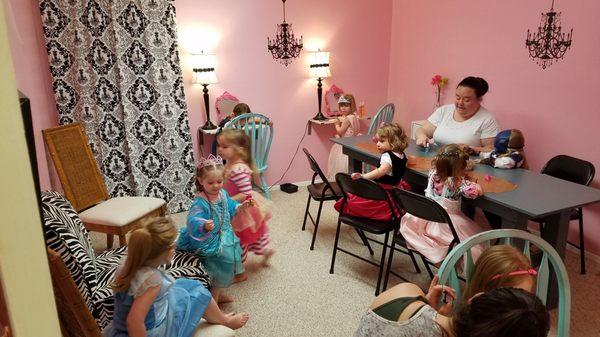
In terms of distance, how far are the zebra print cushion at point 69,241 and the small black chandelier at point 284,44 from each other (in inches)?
107

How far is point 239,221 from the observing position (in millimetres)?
2820

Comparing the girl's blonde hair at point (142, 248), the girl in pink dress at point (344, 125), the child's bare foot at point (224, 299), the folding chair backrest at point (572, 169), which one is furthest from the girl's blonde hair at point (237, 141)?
the folding chair backrest at point (572, 169)

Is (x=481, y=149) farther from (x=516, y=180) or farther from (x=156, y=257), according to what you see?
(x=156, y=257)

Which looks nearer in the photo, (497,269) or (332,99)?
(497,269)

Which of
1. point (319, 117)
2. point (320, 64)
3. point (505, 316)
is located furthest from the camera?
point (319, 117)

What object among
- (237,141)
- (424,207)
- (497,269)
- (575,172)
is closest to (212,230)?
(237,141)

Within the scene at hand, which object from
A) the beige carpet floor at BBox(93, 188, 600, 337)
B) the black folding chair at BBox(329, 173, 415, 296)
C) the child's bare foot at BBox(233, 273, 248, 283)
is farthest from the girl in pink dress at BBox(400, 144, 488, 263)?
the child's bare foot at BBox(233, 273, 248, 283)

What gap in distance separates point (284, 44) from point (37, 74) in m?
2.20

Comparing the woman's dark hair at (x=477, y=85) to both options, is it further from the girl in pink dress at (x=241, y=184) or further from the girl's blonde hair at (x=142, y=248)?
the girl's blonde hair at (x=142, y=248)

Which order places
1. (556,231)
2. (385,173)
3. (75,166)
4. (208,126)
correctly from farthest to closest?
(208,126) < (75,166) < (385,173) < (556,231)

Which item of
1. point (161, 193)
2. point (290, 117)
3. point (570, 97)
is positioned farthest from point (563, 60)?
point (161, 193)

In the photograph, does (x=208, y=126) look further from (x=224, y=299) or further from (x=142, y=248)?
(x=142, y=248)

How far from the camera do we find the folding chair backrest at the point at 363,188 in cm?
257

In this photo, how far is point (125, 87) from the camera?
376 cm
